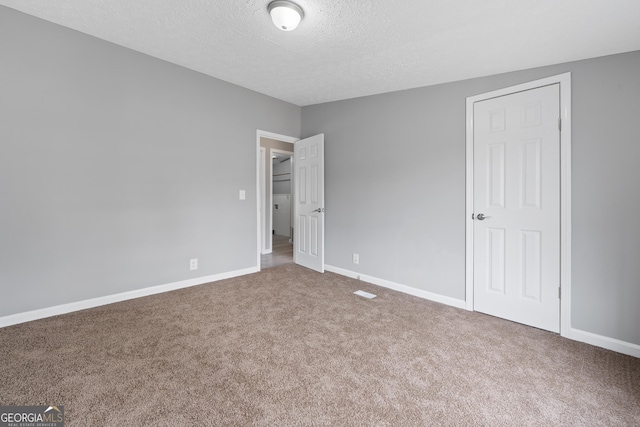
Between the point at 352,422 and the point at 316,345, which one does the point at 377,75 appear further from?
the point at 352,422

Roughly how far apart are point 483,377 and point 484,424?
42cm

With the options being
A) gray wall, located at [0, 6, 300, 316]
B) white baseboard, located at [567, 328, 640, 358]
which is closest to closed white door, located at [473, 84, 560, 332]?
white baseboard, located at [567, 328, 640, 358]

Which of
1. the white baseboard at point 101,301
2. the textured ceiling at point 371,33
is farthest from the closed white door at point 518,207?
the white baseboard at point 101,301

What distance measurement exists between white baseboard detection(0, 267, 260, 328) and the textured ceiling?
8.18ft

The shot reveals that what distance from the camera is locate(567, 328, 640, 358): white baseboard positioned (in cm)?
197

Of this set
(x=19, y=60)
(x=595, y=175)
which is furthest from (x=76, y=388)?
(x=595, y=175)

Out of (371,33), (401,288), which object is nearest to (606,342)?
(401,288)

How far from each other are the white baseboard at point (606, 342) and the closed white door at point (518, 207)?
0.13 m

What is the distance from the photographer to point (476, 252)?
2.70 meters

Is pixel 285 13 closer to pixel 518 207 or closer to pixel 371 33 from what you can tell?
pixel 371 33

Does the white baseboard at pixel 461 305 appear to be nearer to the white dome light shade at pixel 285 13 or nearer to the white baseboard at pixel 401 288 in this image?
the white baseboard at pixel 401 288

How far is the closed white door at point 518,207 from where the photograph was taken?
2.31 meters

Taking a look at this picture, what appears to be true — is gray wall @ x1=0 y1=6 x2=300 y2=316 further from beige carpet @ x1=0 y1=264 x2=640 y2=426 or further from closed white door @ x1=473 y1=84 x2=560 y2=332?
closed white door @ x1=473 y1=84 x2=560 y2=332

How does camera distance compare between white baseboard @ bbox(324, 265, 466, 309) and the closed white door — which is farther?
white baseboard @ bbox(324, 265, 466, 309)
